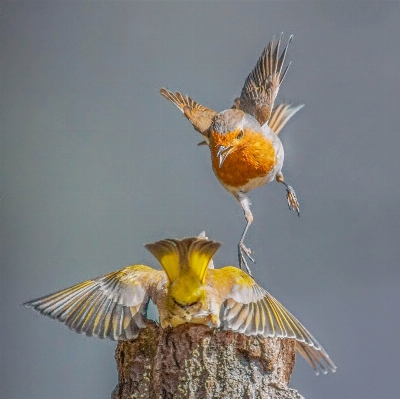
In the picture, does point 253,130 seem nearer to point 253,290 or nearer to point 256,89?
point 256,89

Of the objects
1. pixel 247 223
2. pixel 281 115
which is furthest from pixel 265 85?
pixel 247 223

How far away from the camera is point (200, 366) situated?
2734mm

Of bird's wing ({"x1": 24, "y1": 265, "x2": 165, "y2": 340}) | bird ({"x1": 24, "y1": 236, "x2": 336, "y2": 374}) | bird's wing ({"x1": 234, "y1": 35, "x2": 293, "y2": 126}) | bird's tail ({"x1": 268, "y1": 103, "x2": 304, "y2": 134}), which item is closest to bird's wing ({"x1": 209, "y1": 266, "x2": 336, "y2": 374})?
bird ({"x1": 24, "y1": 236, "x2": 336, "y2": 374})

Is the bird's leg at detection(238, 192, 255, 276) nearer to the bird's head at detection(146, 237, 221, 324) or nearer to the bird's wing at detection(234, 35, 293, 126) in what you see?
the bird's wing at detection(234, 35, 293, 126)

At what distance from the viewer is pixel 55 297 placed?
2.97 meters

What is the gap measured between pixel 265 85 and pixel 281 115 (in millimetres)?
431

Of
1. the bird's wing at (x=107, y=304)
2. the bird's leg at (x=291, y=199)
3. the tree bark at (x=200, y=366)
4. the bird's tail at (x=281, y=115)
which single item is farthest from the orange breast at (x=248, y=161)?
the tree bark at (x=200, y=366)

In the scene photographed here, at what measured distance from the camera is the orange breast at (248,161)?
4.52 metres

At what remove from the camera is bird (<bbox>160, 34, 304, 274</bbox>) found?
4379 mm

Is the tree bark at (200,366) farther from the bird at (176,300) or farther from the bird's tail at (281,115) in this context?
the bird's tail at (281,115)

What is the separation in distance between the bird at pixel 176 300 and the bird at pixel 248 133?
118 cm

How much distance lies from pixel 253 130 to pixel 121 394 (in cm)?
210

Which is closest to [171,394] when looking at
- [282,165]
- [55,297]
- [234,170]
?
[55,297]

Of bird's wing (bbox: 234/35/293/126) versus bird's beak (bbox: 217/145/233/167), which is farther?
bird's wing (bbox: 234/35/293/126)
